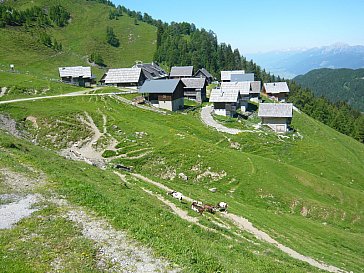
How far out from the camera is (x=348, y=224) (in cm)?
4131

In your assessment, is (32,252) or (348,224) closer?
(32,252)

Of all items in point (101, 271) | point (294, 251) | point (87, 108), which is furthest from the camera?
point (87, 108)

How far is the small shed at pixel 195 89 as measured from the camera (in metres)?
106

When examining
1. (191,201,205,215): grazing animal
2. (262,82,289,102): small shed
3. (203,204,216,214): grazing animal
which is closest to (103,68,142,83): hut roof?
(262,82,289,102): small shed

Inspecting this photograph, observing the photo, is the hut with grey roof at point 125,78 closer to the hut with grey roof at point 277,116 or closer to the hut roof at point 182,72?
the hut roof at point 182,72

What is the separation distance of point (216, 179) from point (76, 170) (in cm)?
1972

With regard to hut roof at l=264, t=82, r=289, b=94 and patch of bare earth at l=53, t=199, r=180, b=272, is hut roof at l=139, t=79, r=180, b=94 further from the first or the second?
patch of bare earth at l=53, t=199, r=180, b=272

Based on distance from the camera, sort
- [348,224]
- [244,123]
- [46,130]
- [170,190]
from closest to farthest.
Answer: [170,190] < [348,224] < [46,130] < [244,123]

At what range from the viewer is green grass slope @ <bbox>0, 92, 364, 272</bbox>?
66.6ft

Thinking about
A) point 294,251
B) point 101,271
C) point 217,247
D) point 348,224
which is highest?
point 101,271

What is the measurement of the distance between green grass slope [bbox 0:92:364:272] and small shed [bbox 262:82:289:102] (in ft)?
170

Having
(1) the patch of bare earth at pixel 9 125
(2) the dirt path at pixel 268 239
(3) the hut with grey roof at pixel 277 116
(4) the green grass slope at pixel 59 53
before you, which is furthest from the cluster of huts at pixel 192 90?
(2) the dirt path at pixel 268 239

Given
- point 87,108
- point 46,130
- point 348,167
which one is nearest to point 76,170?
point 46,130

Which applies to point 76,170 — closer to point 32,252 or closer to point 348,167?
point 32,252
